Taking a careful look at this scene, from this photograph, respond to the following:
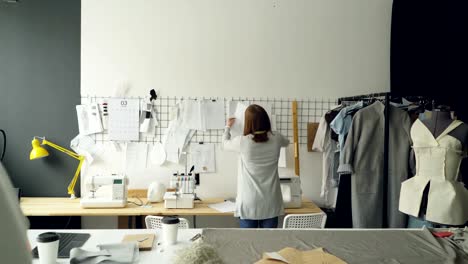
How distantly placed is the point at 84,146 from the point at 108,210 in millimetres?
875

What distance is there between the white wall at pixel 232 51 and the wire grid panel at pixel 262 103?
6cm

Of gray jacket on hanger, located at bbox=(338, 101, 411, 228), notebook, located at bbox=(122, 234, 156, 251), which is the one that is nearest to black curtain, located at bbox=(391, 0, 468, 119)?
gray jacket on hanger, located at bbox=(338, 101, 411, 228)

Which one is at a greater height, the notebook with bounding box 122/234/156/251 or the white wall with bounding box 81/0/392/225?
the white wall with bounding box 81/0/392/225

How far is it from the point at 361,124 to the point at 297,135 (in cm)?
86

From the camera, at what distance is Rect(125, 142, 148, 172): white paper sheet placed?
3.63m

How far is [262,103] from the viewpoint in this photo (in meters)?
3.71

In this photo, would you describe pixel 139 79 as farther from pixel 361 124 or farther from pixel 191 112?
pixel 361 124

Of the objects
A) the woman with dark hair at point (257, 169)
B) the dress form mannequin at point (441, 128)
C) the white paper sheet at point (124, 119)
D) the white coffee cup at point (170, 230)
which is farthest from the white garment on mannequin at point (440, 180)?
the white paper sheet at point (124, 119)

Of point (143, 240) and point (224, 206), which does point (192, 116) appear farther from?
point (143, 240)

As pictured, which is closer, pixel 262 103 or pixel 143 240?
pixel 143 240

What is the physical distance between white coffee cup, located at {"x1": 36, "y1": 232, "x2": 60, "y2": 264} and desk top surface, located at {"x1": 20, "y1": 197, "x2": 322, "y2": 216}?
5.04 ft

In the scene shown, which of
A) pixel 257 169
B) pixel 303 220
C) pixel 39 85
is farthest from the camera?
pixel 39 85

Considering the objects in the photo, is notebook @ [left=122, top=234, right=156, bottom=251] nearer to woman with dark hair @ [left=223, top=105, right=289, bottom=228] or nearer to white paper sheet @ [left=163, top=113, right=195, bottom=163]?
woman with dark hair @ [left=223, top=105, right=289, bottom=228]

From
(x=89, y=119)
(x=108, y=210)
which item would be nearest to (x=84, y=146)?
(x=89, y=119)
